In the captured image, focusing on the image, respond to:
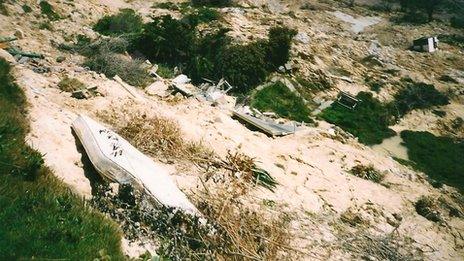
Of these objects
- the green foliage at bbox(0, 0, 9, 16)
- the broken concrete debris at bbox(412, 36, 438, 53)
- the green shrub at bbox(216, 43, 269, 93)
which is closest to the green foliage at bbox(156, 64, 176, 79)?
the green shrub at bbox(216, 43, 269, 93)

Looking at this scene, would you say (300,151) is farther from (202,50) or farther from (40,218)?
(40,218)

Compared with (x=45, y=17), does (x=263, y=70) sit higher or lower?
lower

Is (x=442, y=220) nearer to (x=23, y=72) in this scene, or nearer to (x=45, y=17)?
(x=23, y=72)

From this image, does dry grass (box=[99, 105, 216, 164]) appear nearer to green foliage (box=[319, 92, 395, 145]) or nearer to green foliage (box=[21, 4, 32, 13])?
green foliage (box=[319, 92, 395, 145])

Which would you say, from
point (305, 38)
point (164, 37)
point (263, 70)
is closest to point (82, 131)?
point (164, 37)

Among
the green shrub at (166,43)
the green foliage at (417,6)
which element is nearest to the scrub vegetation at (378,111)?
the green shrub at (166,43)

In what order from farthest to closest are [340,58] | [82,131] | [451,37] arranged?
[451,37] → [340,58] → [82,131]
